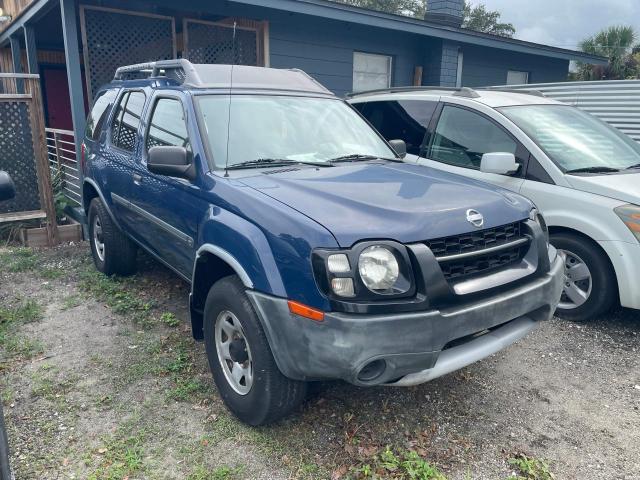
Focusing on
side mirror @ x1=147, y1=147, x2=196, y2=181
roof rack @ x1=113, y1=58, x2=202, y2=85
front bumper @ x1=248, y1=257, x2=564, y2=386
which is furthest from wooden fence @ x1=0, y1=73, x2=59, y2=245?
front bumper @ x1=248, y1=257, x2=564, y2=386

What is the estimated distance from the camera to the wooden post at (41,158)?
6.29 m

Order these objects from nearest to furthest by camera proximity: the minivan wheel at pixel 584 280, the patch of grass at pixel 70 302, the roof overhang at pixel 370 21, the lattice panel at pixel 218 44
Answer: the minivan wheel at pixel 584 280, the patch of grass at pixel 70 302, the roof overhang at pixel 370 21, the lattice panel at pixel 218 44

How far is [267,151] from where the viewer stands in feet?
11.5

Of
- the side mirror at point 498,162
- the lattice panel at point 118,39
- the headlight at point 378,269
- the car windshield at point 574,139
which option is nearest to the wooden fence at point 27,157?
the lattice panel at point 118,39

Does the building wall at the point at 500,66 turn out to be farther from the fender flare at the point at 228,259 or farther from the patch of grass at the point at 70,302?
the fender flare at the point at 228,259

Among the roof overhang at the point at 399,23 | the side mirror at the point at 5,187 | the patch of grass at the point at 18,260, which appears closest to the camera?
the side mirror at the point at 5,187

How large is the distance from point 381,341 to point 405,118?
3752 mm

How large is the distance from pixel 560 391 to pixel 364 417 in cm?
137

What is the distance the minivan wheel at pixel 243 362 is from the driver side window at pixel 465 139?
3037mm

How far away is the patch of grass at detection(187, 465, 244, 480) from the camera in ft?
8.63

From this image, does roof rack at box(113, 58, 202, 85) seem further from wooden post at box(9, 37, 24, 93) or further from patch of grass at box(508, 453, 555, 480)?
wooden post at box(9, 37, 24, 93)

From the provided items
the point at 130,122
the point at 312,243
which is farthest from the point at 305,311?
the point at 130,122

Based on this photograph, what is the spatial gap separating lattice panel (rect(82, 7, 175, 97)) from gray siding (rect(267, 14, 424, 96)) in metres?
1.90

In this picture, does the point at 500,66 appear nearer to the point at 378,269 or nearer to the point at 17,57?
the point at 17,57
